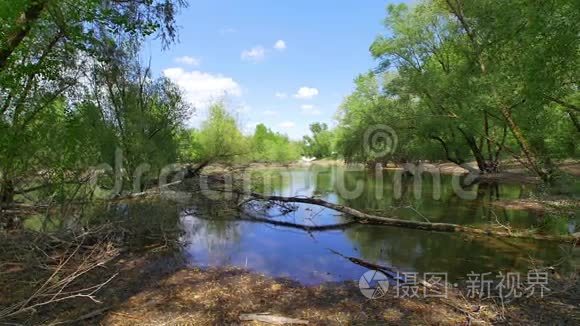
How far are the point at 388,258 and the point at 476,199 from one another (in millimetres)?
11621

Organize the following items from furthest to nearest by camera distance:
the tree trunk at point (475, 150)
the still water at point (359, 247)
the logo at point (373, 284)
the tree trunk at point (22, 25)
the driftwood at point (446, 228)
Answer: the tree trunk at point (475, 150)
the driftwood at point (446, 228)
the still water at point (359, 247)
the tree trunk at point (22, 25)
the logo at point (373, 284)

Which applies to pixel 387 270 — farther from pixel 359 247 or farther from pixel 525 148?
pixel 525 148

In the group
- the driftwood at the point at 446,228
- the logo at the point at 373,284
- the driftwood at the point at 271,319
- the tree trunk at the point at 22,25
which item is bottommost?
the logo at the point at 373,284

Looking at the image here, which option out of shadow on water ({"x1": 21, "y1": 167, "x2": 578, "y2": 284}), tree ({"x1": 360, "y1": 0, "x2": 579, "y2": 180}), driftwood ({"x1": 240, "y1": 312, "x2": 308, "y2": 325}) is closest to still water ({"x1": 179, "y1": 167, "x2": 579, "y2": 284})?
shadow on water ({"x1": 21, "y1": 167, "x2": 578, "y2": 284})

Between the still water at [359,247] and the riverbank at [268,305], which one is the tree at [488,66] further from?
the riverbank at [268,305]

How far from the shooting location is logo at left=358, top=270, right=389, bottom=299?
5820mm

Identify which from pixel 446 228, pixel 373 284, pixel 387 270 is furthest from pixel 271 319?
pixel 446 228

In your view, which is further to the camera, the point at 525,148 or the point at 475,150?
the point at 475,150

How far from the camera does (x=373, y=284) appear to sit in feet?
20.9

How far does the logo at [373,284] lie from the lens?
5820mm

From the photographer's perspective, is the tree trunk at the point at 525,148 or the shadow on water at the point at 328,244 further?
the tree trunk at the point at 525,148

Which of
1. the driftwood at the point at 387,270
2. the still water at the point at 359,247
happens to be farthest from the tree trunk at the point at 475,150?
the driftwood at the point at 387,270

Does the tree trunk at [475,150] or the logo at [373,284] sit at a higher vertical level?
the tree trunk at [475,150]

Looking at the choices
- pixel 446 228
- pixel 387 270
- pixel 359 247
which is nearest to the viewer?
pixel 387 270
